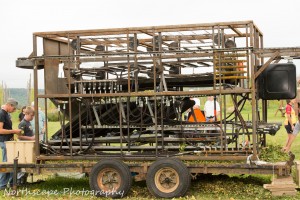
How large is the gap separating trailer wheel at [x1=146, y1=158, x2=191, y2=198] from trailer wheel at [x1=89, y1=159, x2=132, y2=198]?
441 millimetres

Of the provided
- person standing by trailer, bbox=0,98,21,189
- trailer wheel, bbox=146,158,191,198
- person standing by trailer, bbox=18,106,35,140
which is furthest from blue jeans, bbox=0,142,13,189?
trailer wheel, bbox=146,158,191,198

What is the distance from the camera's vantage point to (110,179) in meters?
10.3

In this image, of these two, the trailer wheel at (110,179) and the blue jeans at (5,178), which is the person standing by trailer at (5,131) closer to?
the blue jeans at (5,178)

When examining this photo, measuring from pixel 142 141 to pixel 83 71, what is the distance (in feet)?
6.02

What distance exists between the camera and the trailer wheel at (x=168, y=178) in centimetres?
986

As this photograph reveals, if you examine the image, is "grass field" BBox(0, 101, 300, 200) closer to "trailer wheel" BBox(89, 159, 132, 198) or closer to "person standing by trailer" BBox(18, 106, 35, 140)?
"trailer wheel" BBox(89, 159, 132, 198)

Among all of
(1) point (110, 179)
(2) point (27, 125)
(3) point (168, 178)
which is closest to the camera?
(3) point (168, 178)

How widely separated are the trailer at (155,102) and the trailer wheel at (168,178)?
0.02 metres

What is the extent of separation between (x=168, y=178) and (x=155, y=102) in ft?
4.58

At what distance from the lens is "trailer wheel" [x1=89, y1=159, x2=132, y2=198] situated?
33.3ft

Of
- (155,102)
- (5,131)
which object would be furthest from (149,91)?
(5,131)

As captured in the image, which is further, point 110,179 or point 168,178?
point 110,179

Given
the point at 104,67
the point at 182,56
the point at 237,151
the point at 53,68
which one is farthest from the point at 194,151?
the point at 53,68

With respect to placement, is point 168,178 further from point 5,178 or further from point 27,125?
point 27,125
